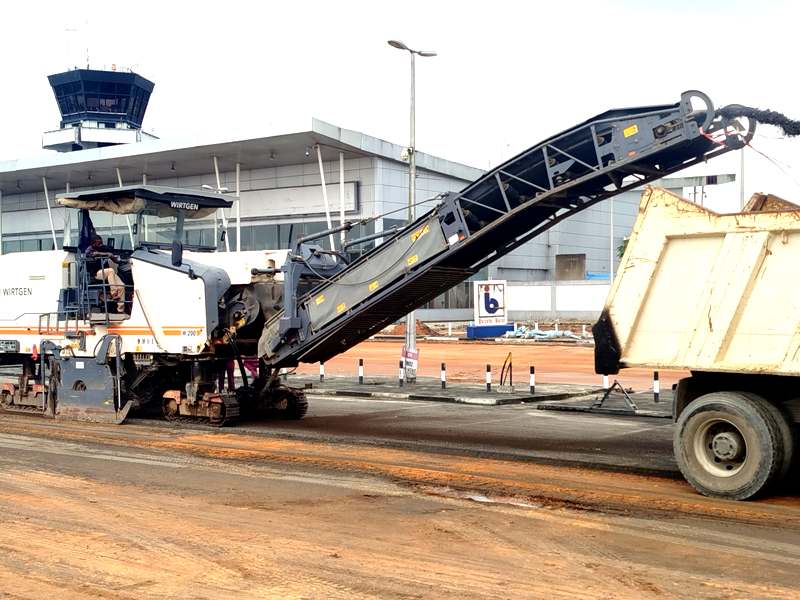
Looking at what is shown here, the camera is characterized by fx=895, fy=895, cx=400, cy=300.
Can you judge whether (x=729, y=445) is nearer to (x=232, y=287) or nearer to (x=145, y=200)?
(x=232, y=287)

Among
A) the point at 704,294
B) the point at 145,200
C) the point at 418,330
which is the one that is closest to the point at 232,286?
the point at 145,200

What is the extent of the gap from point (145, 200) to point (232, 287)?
2082mm

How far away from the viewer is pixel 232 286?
47.0ft

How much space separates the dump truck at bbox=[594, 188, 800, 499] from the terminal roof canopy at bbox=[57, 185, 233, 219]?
26.7 feet

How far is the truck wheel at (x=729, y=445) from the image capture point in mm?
8484

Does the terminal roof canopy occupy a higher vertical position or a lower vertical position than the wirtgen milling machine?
higher

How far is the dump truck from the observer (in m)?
8.49

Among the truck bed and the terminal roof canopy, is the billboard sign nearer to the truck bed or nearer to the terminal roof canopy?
the terminal roof canopy

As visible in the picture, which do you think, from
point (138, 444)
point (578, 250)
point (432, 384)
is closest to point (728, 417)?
point (138, 444)

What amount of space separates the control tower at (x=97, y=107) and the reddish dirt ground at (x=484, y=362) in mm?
38018

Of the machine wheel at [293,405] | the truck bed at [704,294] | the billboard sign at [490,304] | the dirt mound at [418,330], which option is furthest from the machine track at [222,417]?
the dirt mound at [418,330]

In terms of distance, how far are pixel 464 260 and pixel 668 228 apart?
12.8 feet

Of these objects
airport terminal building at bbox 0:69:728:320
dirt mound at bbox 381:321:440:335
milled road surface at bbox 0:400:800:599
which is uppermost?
airport terminal building at bbox 0:69:728:320

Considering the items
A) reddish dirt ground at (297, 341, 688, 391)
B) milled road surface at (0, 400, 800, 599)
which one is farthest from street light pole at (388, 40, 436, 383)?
milled road surface at (0, 400, 800, 599)
